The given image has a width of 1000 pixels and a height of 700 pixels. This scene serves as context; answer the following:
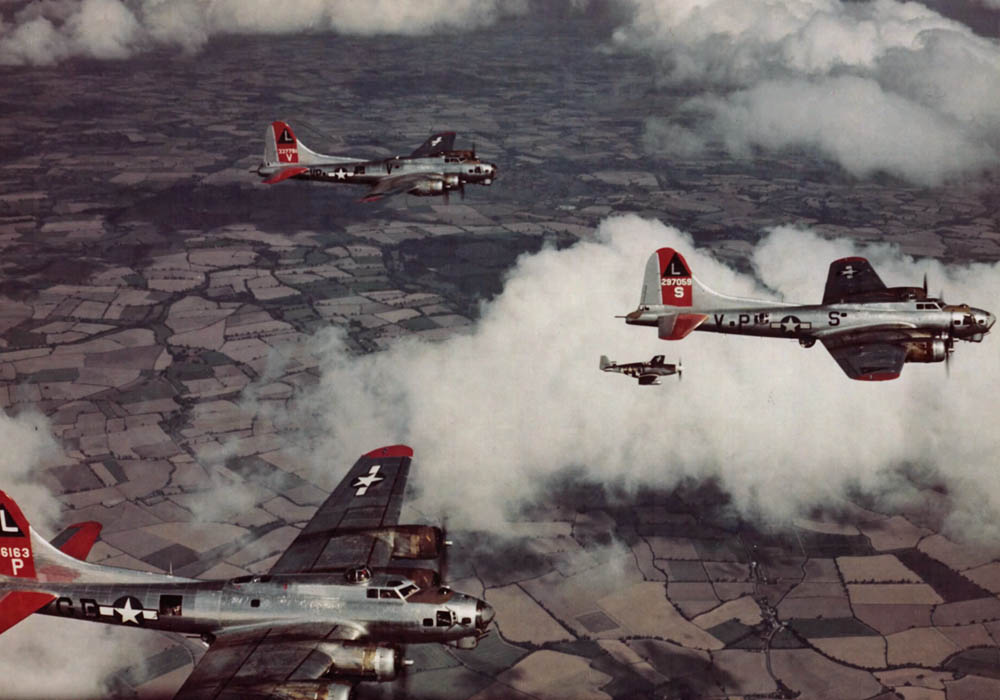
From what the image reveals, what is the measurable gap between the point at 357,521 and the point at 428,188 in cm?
3015

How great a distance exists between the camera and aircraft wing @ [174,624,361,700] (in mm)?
33500

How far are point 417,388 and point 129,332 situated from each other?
193 feet

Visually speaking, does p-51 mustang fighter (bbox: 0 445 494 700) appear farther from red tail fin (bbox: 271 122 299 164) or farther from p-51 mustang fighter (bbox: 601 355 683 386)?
red tail fin (bbox: 271 122 299 164)

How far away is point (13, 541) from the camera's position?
129ft

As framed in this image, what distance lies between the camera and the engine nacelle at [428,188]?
214 ft

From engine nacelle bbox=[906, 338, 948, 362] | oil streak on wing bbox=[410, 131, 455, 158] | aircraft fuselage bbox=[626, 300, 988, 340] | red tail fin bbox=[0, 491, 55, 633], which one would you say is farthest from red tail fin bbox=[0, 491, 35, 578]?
oil streak on wing bbox=[410, 131, 455, 158]

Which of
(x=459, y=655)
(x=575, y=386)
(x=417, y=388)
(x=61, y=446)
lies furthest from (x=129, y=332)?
(x=459, y=655)

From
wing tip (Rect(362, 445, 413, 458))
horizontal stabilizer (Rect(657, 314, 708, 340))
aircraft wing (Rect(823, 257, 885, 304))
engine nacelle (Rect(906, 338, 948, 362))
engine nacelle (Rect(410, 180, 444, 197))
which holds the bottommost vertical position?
wing tip (Rect(362, 445, 413, 458))

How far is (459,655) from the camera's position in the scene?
87.8 metres

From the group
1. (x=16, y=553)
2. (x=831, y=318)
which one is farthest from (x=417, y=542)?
(x=831, y=318)

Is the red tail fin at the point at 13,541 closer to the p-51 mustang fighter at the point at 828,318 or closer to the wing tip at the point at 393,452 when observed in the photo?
the wing tip at the point at 393,452

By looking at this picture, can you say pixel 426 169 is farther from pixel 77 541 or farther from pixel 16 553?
pixel 16 553

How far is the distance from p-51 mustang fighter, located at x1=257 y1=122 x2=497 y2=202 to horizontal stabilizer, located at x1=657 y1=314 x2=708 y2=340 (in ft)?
77.5

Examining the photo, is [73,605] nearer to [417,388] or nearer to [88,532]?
[88,532]
